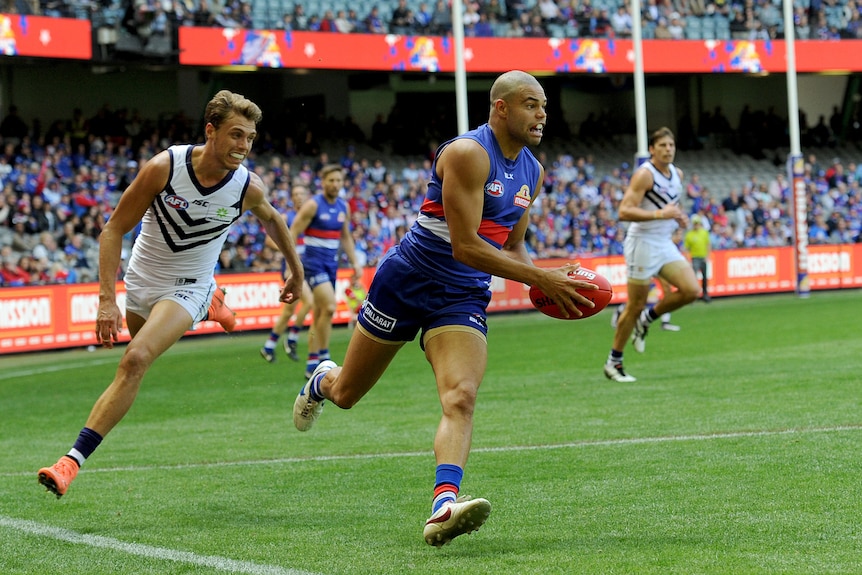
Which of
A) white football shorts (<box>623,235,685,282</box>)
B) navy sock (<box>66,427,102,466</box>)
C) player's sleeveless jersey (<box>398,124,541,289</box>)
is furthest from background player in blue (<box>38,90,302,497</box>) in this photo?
white football shorts (<box>623,235,685,282</box>)

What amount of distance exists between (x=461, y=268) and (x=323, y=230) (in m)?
9.20

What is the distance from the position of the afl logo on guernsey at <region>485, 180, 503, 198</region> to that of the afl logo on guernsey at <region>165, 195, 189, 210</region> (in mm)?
2139

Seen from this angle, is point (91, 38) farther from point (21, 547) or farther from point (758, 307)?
point (21, 547)

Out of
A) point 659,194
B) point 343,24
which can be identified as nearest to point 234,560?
point 659,194

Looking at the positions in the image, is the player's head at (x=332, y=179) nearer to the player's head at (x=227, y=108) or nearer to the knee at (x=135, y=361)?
the player's head at (x=227, y=108)

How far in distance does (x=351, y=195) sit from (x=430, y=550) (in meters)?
25.2

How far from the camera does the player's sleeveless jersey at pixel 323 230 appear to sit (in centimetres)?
1540

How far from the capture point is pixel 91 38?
27594 millimetres

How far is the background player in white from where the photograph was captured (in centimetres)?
1288

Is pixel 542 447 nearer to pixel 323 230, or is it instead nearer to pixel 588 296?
pixel 588 296

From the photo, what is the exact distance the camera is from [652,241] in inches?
528

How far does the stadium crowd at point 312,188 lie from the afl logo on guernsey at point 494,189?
1663 centimetres

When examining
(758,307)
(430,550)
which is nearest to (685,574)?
(430,550)

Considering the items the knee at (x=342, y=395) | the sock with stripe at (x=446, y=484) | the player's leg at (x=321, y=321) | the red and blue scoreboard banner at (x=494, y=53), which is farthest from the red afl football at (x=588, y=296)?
the red and blue scoreboard banner at (x=494, y=53)
